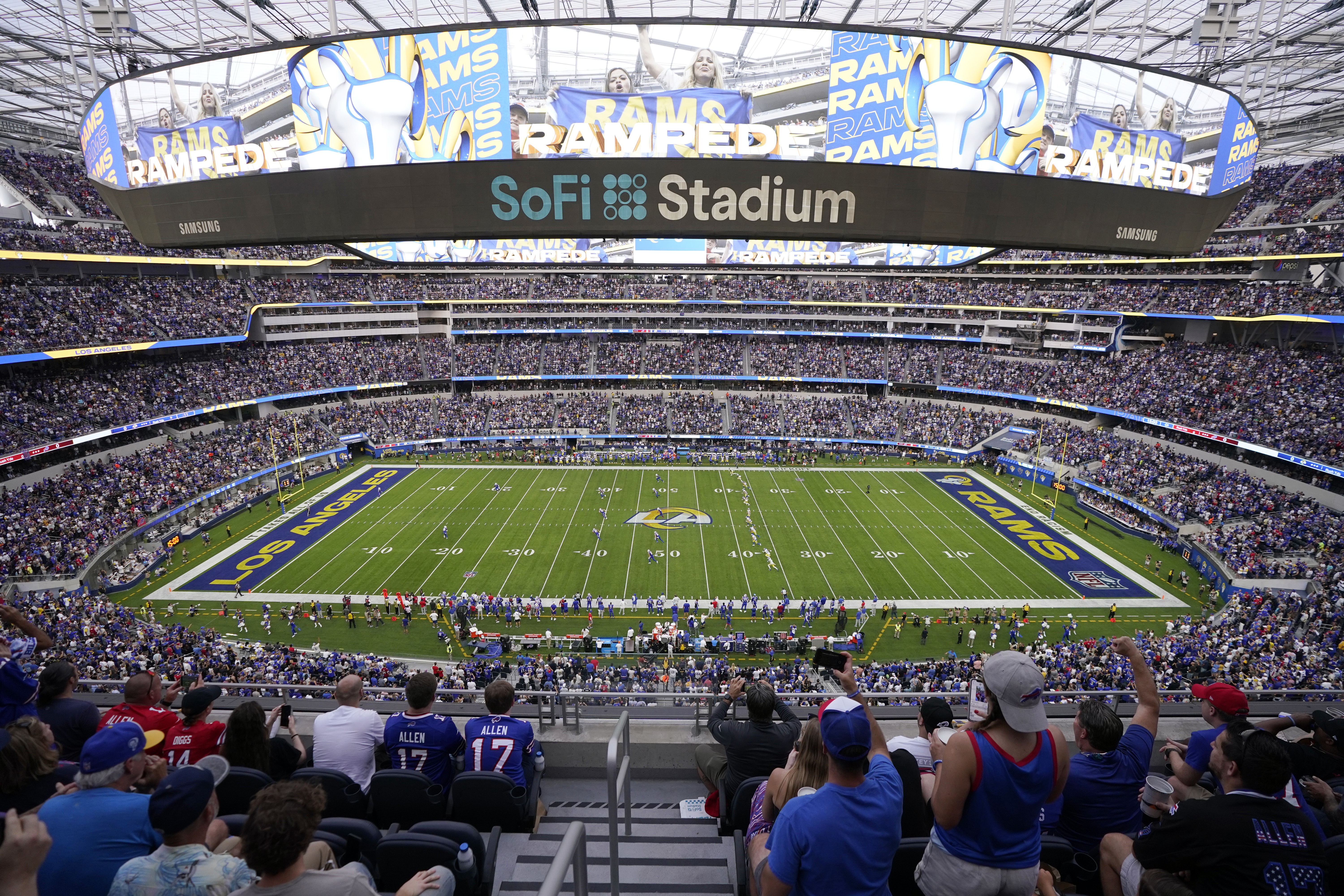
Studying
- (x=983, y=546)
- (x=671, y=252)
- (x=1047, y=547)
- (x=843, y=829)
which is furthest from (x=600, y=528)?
(x=843, y=829)

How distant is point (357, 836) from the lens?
11.8ft

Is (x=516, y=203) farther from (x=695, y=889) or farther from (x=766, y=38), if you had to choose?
(x=695, y=889)

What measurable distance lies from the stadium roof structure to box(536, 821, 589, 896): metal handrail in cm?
827

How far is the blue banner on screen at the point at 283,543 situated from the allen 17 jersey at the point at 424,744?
26.5 meters

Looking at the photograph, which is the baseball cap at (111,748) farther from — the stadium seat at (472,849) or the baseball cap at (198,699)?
A: the baseball cap at (198,699)

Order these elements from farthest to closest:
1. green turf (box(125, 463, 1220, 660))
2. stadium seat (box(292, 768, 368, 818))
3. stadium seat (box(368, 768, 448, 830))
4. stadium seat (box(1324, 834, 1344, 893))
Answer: green turf (box(125, 463, 1220, 660)) → stadium seat (box(292, 768, 368, 818)) → stadium seat (box(368, 768, 448, 830)) → stadium seat (box(1324, 834, 1344, 893))

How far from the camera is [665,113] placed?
536 centimetres

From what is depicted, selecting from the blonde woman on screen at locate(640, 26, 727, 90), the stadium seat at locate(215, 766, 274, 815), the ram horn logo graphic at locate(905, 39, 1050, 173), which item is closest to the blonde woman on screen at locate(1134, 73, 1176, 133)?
the ram horn logo graphic at locate(905, 39, 1050, 173)

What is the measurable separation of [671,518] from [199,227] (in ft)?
95.6

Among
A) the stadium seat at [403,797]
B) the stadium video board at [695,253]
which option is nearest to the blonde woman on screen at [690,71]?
the stadium video board at [695,253]

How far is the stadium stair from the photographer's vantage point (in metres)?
4.14

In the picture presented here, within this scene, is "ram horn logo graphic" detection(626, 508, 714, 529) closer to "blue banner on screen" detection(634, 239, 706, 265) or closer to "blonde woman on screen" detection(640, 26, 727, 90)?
"blue banner on screen" detection(634, 239, 706, 265)

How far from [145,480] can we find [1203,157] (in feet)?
132

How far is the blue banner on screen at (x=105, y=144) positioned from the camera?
20.4ft
